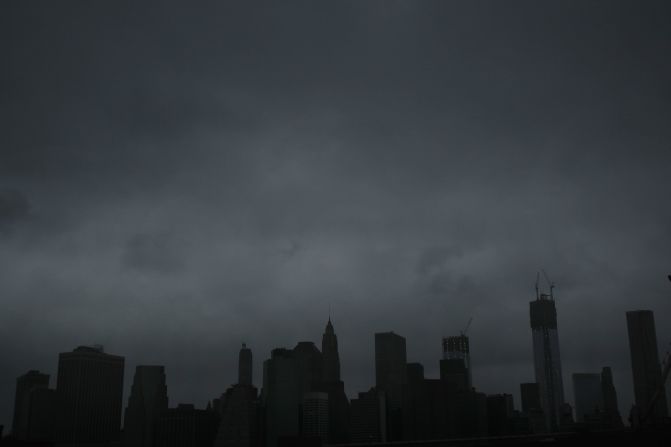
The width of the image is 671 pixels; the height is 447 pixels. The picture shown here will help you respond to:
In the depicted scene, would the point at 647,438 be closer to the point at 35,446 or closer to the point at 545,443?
the point at 545,443

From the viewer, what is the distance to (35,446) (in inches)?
4889

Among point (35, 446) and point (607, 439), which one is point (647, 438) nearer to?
point (607, 439)

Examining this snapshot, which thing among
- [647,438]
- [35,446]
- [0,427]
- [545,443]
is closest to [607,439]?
[647,438]

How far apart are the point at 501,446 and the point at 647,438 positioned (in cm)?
3505

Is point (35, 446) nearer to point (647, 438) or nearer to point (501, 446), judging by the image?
point (501, 446)

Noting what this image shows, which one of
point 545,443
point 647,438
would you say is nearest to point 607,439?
point 647,438

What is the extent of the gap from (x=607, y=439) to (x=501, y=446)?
1044 inches

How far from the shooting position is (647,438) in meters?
162

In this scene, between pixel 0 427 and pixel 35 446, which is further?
pixel 0 427

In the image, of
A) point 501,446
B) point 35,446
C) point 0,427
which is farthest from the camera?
point 501,446

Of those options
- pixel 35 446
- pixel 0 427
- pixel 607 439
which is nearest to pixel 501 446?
pixel 607 439

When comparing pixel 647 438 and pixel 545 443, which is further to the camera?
pixel 647 438

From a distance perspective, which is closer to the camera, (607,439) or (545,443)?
(545,443)

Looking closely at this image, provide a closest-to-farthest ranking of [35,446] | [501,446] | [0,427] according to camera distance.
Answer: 1. [35,446]
2. [0,427]
3. [501,446]
